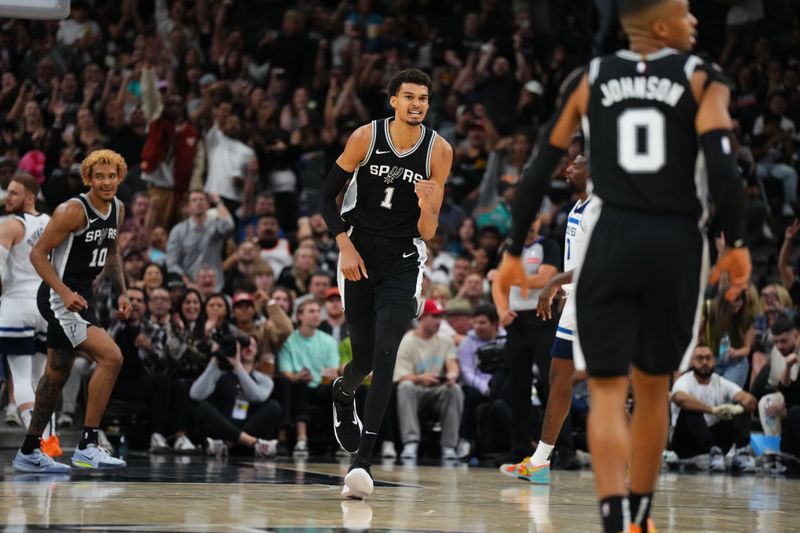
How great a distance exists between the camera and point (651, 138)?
14.6 feet

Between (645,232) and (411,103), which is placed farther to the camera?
(411,103)

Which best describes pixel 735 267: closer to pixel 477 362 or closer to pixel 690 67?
pixel 690 67

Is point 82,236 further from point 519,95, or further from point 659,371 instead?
point 519,95

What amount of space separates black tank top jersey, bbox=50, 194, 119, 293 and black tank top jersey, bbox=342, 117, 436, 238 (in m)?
1.98

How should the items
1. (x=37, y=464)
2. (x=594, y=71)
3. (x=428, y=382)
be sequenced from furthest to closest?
1. (x=428, y=382)
2. (x=37, y=464)
3. (x=594, y=71)

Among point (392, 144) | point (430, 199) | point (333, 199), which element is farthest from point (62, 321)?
point (430, 199)

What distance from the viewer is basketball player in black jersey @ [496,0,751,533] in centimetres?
442

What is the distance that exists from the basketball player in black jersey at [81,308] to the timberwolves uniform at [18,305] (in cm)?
138

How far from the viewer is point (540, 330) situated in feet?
33.1

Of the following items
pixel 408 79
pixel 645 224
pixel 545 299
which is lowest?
pixel 545 299

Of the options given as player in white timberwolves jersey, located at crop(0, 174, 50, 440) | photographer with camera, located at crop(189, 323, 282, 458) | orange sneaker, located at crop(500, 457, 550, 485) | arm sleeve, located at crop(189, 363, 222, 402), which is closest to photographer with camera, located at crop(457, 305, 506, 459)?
photographer with camera, located at crop(189, 323, 282, 458)

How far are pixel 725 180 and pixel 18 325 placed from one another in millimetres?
6786

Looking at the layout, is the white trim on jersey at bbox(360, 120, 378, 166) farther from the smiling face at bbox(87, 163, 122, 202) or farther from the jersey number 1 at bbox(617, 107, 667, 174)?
the jersey number 1 at bbox(617, 107, 667, 174)

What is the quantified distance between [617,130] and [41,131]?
12750 millimetres
